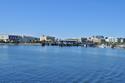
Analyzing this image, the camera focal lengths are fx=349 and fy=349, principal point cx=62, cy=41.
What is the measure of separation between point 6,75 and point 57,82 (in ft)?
18.2

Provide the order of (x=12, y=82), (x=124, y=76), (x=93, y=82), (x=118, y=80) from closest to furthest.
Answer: (x=12, y=82)
(x=93, y=82)
(x=118, y=80)
(x=124, y=76)

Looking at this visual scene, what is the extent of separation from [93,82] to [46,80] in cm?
396

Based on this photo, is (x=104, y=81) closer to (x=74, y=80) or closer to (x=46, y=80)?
(x=74, y=80)

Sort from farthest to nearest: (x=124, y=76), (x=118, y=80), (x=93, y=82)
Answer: (x=124, y=76), (x=118, y=80), (x=93, y=82)

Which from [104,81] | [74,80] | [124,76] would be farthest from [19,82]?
[124,76]

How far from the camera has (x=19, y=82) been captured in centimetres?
2752

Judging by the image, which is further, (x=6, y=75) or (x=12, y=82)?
(x=6, y=75)

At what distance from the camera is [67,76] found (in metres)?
32.3

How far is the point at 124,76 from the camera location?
113 feet

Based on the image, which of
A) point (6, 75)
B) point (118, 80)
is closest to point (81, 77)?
point (118, 80)

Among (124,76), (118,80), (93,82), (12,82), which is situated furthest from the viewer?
(124,76)

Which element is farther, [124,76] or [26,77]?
[124,76]

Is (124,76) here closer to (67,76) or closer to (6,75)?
(67,76)

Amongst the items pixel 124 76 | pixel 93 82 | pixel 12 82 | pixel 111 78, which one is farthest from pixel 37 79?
pixel 124 76
